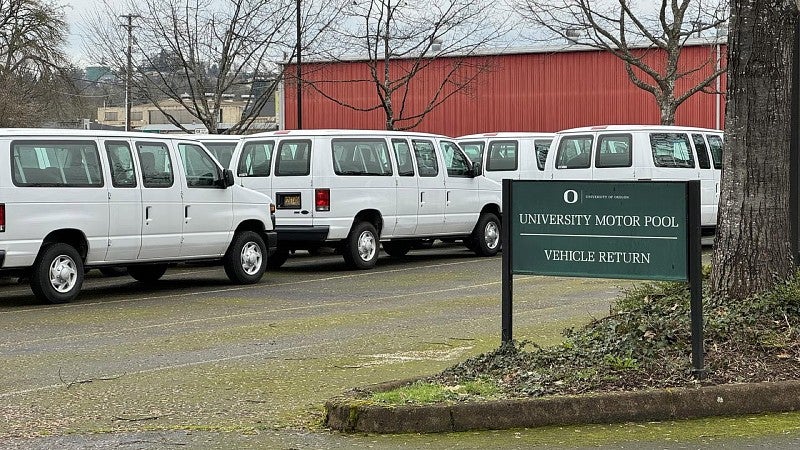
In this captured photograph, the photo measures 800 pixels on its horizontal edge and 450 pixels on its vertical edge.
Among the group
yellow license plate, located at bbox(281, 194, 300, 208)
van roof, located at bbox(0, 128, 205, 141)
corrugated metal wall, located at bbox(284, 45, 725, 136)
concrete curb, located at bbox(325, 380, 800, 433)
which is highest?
corrugated metal wall, located at bbox(284, 45, 725, 136)

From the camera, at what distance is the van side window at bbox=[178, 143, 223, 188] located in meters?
17.2

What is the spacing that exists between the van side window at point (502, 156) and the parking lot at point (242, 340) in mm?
6418

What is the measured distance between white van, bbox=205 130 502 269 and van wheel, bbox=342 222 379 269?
0.05 ft

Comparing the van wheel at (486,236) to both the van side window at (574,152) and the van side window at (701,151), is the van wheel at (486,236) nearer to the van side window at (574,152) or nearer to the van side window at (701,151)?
the van side window at (574,152)

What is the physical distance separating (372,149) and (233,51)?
20.4m

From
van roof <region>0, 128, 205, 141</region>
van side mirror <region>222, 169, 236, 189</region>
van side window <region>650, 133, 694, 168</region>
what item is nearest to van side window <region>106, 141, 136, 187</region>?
van roof <region>0, 128, 205, 141</region>

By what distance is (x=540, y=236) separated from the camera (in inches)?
345

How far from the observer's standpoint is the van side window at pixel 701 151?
2348cm

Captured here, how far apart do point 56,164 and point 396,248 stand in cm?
827

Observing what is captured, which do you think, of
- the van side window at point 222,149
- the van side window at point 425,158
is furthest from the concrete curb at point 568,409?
the van side window at point 222,149

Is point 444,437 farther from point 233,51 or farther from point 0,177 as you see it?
point 233,51

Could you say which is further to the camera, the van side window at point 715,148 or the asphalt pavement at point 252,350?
the van side window at point 715,148

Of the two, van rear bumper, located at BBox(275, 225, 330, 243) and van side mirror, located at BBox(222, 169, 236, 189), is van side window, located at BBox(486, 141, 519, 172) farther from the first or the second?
van side mirror, located at BBox(222, 169, 236, 189)

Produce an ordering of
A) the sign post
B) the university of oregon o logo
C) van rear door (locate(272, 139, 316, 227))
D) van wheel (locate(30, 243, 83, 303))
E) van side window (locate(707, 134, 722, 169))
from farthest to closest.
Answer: van side window (locate(707, 134, 722, 169))
van rear door (locate(272, 139, 316, 227))
van wheel (locate(30, 243, 83, 303))
the university of oregon o logo
the sign post
